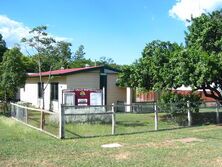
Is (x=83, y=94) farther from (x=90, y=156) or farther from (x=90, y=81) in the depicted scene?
(x=90, y=156)

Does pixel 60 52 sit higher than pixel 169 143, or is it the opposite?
pixel 60 52

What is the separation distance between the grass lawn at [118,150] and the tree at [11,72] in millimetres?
11532

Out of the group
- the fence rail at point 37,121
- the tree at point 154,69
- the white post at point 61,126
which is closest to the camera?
the white post at point 61,126

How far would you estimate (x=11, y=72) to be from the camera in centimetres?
2689

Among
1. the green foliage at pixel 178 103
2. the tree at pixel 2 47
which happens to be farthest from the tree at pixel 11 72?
the tree at pixel 2 47

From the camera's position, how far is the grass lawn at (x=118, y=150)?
10117mm

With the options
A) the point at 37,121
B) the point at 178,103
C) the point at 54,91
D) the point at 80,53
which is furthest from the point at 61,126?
the point at 80,53

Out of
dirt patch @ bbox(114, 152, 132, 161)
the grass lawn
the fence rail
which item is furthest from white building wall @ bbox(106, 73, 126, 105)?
dirt patch @ bbox(114, 152, 132, 161)

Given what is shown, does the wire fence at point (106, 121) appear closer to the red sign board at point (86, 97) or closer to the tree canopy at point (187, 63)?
the tree canopy at point (187, 63)

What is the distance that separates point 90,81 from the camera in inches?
1131

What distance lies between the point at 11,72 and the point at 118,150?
16.8 metres

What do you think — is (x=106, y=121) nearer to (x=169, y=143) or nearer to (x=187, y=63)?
(x=187, y=63)

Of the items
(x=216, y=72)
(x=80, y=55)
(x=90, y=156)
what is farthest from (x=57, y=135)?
(x=80, y=55)

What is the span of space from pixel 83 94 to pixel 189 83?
24.7ft
